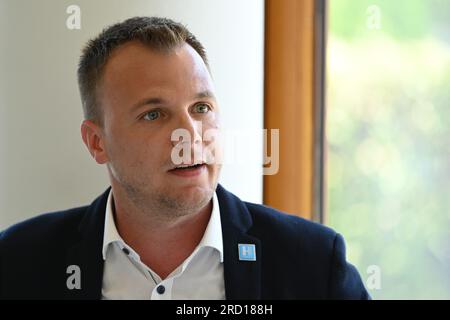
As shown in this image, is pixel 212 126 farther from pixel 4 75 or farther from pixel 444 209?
pixel 444 209

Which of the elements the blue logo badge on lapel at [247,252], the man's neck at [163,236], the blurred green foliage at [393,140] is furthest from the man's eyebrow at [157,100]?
the blurred green foliage at [393,140]

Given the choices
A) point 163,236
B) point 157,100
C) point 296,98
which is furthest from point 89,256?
point 296,98

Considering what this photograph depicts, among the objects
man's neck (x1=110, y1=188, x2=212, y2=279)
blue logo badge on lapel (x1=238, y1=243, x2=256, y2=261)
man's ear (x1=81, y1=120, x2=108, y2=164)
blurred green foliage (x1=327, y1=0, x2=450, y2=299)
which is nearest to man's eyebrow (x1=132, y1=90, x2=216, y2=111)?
man's ear (x1=81, y1=120, x2=108, y2=164)

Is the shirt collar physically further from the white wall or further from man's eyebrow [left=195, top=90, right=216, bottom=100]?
man's eyebrow [left=195, top=90, right=216, bottom=100]

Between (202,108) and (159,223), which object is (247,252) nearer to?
(159,223)

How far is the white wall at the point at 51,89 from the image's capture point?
4.96ft

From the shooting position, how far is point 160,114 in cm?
140

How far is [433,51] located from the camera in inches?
68.5

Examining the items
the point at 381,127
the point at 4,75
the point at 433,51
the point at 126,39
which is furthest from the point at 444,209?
the point at 4,75

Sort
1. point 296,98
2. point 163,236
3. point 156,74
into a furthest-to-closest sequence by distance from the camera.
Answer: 1. point 296,98
2. point 163,236
3. point 156,74

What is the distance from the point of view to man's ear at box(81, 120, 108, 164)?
1502 millimetres

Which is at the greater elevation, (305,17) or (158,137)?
(305,17)

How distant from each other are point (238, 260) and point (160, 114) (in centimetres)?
37

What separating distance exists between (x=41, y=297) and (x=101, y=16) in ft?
2.28
